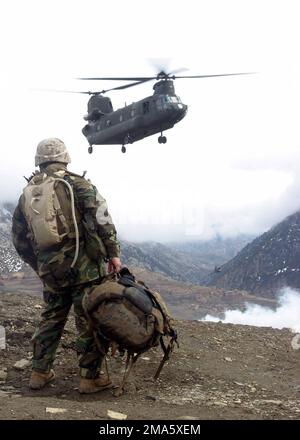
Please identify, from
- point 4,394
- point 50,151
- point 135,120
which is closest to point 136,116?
point 135,120

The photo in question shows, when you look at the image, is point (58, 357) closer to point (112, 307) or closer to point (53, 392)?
point (53, 392)

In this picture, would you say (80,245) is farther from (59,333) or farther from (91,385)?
(91,385)

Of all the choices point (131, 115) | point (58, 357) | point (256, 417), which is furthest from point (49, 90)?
point (256, 417)

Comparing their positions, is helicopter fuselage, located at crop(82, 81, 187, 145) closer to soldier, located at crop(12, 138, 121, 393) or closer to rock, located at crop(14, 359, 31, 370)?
rock, located at crop(14, 359, 31, 370)

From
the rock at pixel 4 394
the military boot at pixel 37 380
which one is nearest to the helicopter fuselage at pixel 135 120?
the military boot at pixel 37 380

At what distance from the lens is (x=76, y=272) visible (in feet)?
18.2

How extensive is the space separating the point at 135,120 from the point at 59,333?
2748 centimetres

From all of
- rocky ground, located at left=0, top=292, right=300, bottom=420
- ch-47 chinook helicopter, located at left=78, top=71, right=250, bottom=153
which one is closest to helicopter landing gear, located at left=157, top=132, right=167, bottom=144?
ch-47 chinook helicopter, located at left=78, top=71, right=250, bottom=153

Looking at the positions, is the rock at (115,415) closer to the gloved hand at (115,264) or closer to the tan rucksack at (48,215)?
the gloved hand at (115,264)

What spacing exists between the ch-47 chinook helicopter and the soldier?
999 inches

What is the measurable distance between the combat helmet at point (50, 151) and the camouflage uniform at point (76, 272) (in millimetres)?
140

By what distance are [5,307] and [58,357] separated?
3.42 m

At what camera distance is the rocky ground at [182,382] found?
459 centimetres

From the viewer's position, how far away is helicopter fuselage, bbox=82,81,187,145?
3045 centimetres
